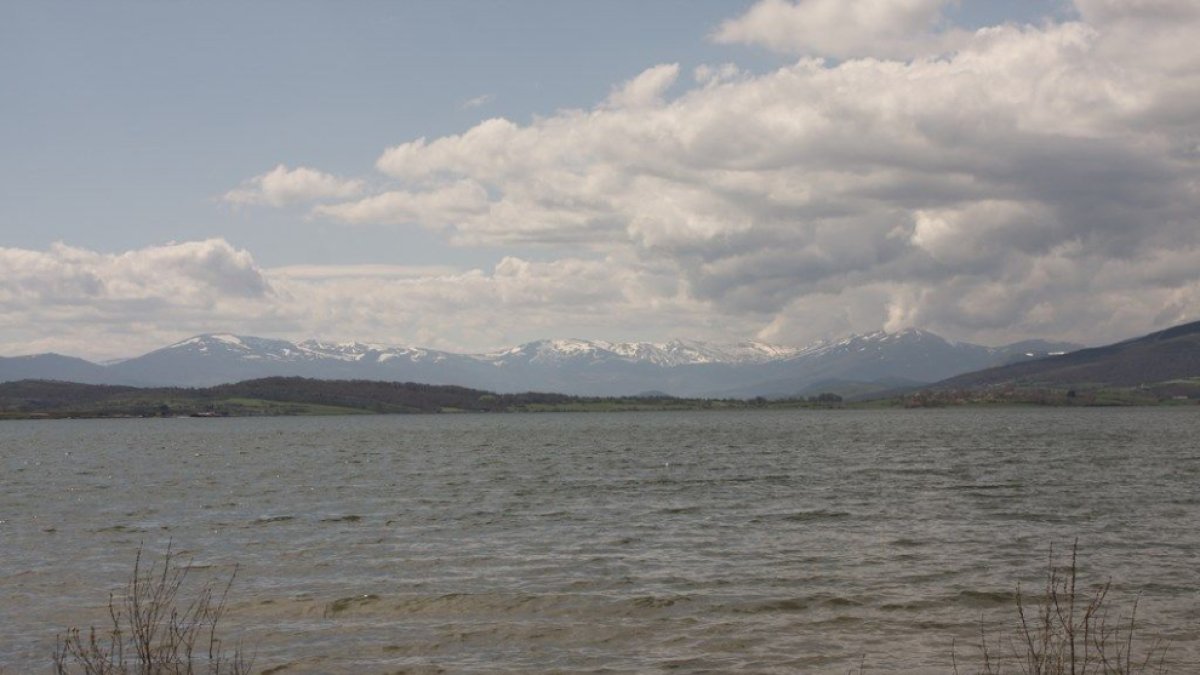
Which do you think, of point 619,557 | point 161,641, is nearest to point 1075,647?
point 619,557

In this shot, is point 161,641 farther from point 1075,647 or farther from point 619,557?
point 1075,647

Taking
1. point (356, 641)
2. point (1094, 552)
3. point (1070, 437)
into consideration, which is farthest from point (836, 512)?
point (1070, 437)

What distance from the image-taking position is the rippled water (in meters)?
25.9

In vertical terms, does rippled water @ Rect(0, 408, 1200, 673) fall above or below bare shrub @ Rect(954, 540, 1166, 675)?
below

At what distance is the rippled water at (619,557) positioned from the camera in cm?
2588

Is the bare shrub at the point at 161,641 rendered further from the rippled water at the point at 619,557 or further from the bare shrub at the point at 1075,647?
the bare shrub at the point at 1075,647

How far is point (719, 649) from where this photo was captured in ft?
82.3

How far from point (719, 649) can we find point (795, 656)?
6.58 feet

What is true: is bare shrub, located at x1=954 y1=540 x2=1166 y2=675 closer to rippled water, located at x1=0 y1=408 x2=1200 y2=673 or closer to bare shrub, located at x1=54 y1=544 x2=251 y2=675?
rippled water, located at x1=0 y1=408 x2=1200 y2=673

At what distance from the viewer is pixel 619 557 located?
38781 mm

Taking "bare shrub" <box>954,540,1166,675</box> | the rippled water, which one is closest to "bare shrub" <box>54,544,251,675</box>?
the rippled water

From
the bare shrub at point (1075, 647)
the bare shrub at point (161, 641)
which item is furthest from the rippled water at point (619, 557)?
the bare shrub at point (161, 641)

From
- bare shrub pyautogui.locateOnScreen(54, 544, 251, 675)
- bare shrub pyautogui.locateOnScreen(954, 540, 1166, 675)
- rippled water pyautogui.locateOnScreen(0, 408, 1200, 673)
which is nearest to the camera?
bare shrub pyautogui.locateOnScreen(54, 544, 251, 675)

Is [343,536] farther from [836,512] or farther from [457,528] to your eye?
[836,512]
